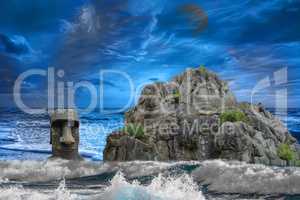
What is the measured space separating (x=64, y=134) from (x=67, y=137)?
45 centimetres

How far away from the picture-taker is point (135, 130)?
211 ft

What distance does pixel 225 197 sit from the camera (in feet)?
72.8

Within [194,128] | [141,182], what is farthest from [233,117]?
[141,182]

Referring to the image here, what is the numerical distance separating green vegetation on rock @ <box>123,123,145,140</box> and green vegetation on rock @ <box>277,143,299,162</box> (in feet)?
58.0

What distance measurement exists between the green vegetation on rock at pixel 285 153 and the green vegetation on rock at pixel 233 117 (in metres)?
5.65

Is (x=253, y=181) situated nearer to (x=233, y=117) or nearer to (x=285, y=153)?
(x=285, y=153)

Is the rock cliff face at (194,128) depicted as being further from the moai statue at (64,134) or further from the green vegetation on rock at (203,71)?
the moai statue at (64,134)

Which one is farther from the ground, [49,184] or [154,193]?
[154,193]

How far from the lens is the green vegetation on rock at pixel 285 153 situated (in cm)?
6131

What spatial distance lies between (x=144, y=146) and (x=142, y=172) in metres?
21.2

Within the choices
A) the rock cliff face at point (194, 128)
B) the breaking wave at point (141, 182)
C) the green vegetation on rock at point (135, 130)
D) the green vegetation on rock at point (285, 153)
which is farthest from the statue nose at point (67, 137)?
the green vegetation on rock at point (285, 153)

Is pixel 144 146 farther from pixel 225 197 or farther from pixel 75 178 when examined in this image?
pixel 225 197

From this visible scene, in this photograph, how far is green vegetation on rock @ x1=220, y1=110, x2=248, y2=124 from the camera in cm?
6366

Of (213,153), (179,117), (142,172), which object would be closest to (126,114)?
(179,117)
